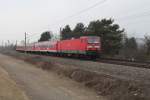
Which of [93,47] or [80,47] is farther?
[80,47]

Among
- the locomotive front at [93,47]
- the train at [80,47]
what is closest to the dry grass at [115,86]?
the locomotive front at [93,47]

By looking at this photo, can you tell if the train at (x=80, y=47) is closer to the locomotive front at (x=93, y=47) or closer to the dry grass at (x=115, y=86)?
the locomotive front at (x=93, y=47)

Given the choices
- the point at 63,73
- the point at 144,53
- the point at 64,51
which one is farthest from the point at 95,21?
the point at 63,73

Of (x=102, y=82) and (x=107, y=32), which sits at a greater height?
(x=107, y=32)

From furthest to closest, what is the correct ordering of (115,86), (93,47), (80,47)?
(80,47) < (93,47) < (115,86)

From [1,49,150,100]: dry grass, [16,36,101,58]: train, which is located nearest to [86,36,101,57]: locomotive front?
[16,36,101,58]: train

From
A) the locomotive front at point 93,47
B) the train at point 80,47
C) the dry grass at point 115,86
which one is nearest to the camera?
the dry grass at point 115,86

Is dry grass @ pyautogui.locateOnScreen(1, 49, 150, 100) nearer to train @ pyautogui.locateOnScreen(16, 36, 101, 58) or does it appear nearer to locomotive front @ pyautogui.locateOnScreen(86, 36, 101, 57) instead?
locomotive front @ pyautogui.locateOnScreen(86, 36, 101, 57)

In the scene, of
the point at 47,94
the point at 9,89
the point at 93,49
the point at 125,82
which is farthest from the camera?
the point at 93,49

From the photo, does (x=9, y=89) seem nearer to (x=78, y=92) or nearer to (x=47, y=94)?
(x=47, y=94)

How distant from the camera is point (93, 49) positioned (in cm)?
3941

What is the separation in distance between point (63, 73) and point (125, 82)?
11.5 meters

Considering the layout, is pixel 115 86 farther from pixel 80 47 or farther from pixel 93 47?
pixel 80 47

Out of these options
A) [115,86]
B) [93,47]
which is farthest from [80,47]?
Result: [115,86]
